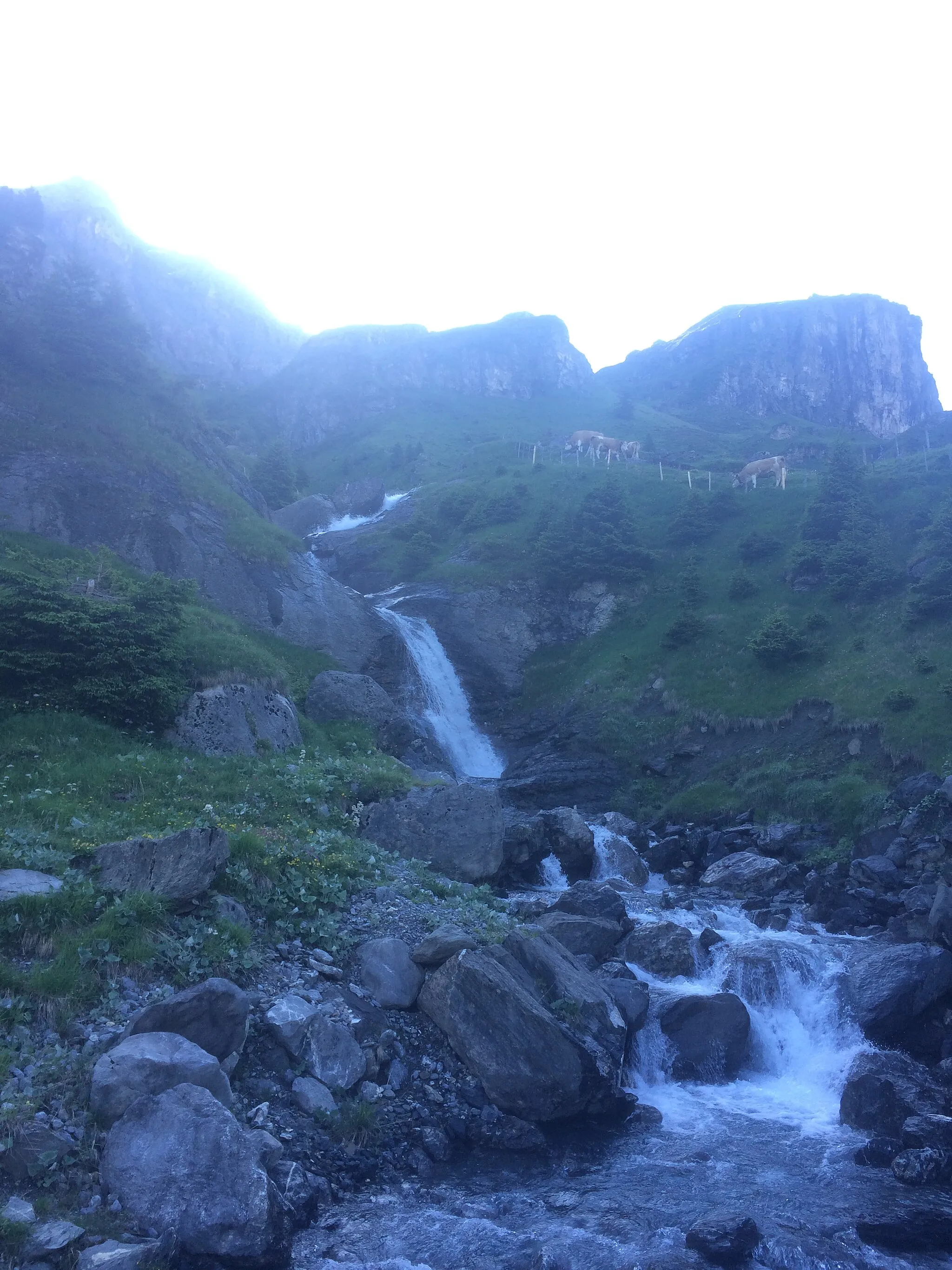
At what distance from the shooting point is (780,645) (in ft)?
149

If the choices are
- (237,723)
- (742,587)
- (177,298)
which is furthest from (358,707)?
(177,298)

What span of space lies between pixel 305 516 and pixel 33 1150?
251 feet

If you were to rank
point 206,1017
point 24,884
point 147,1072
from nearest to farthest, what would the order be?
point 147,1072 → point 206,1017 → point 24,884

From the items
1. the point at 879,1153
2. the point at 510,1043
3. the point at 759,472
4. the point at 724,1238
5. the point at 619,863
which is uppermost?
the point at 759,472

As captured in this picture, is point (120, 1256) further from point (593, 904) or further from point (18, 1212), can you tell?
point (593, 904)

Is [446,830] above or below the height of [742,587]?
below

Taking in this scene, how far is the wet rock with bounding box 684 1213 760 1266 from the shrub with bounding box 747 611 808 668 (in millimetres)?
37313

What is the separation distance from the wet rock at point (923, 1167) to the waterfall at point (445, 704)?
31.4m

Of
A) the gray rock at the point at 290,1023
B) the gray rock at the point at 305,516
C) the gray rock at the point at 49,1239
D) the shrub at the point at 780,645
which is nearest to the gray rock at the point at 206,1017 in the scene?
the gray rock at the point at 290,1023

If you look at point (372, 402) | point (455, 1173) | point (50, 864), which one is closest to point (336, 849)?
point (50, 864)

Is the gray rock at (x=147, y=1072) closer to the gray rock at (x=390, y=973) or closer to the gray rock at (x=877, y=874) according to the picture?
the gray rock at (x=390, y=973)

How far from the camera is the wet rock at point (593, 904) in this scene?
76.0 ft

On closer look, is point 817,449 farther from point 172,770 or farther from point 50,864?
point 50,864

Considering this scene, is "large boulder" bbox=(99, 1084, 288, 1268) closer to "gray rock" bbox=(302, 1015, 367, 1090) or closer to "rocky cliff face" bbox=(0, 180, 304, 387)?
"gray rock" bbox=(302, 1015, 367, 1090)
